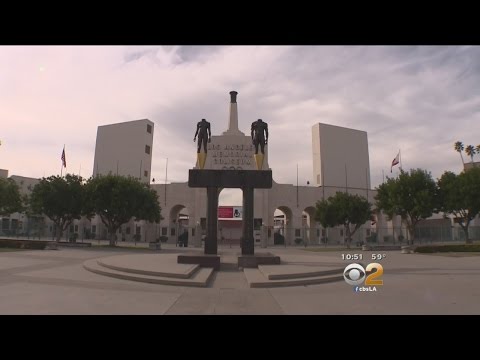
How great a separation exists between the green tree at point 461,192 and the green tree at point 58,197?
43.6 metres

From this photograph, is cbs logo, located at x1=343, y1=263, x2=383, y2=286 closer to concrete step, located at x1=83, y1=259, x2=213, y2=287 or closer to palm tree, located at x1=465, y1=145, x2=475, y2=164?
concrete step, located at x1=83, y1=259, x2=213, y2=287

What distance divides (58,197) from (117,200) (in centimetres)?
692

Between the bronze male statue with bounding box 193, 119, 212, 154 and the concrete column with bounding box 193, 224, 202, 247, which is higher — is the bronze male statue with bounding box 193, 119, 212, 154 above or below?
above

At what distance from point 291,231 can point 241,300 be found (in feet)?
165

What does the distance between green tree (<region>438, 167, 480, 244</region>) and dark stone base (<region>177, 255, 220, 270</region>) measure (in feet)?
113

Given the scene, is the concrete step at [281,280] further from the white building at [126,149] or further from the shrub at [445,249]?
the white building at [126,149]

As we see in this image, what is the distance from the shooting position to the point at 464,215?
4128cm

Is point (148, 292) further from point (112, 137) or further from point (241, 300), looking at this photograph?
point (112, 137)

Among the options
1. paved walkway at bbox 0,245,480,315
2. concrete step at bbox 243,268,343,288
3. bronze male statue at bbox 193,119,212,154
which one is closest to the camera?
paved walkway at bbox 0,245,480,315

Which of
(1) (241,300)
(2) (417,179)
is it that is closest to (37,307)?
(1) (241,300)

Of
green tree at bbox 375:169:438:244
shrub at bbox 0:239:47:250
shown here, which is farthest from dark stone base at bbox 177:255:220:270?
green tree at bbox 375:169:438:244

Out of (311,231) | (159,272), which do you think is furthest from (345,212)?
(159,272)

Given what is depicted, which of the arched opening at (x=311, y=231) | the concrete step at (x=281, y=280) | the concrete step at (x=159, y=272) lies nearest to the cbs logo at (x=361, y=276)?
the concrete step at (x=281, y=280)

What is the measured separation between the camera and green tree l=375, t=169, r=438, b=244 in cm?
3805
